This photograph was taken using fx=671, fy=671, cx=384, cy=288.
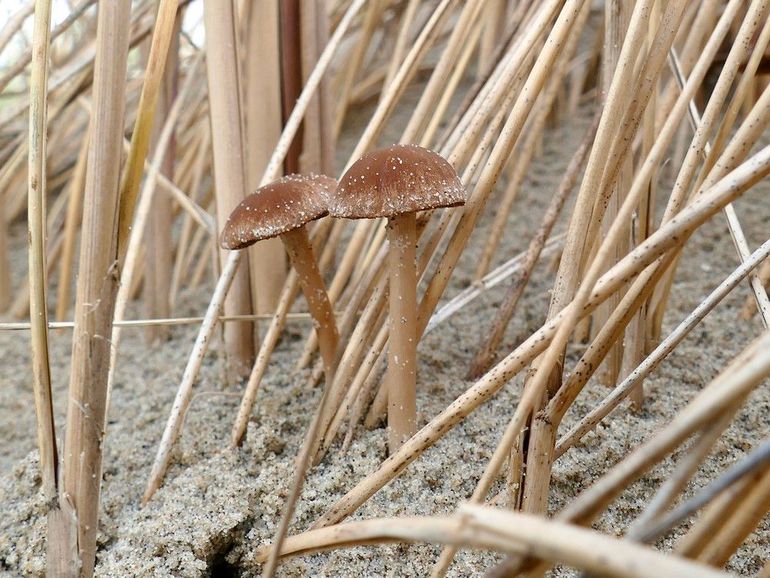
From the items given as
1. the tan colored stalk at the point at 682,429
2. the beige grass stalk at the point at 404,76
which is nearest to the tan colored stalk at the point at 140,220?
the beige grass stalk at the point at 404,76

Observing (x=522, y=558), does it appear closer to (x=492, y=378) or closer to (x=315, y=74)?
(x=492, y=378)

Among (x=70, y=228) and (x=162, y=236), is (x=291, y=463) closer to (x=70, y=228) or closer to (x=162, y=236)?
(x=162, y=236)

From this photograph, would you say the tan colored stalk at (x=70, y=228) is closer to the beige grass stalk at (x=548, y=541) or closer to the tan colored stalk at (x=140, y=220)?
the tan colored stalk at (x=140, y=220)

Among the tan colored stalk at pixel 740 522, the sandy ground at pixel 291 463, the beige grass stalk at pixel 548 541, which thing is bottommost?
the sandy ground at pixel 291 463

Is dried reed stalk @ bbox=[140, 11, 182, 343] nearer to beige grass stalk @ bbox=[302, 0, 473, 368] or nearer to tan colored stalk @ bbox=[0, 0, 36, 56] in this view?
tan colored stalk @ bbox=[0, 0, 36, 56]

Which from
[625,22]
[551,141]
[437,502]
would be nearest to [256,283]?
[437,502]

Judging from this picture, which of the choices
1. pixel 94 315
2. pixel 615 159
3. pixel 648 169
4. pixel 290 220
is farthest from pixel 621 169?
pixel 94 315

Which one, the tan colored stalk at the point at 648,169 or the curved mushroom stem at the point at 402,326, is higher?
the tan colored stalk at the point at 648,169
